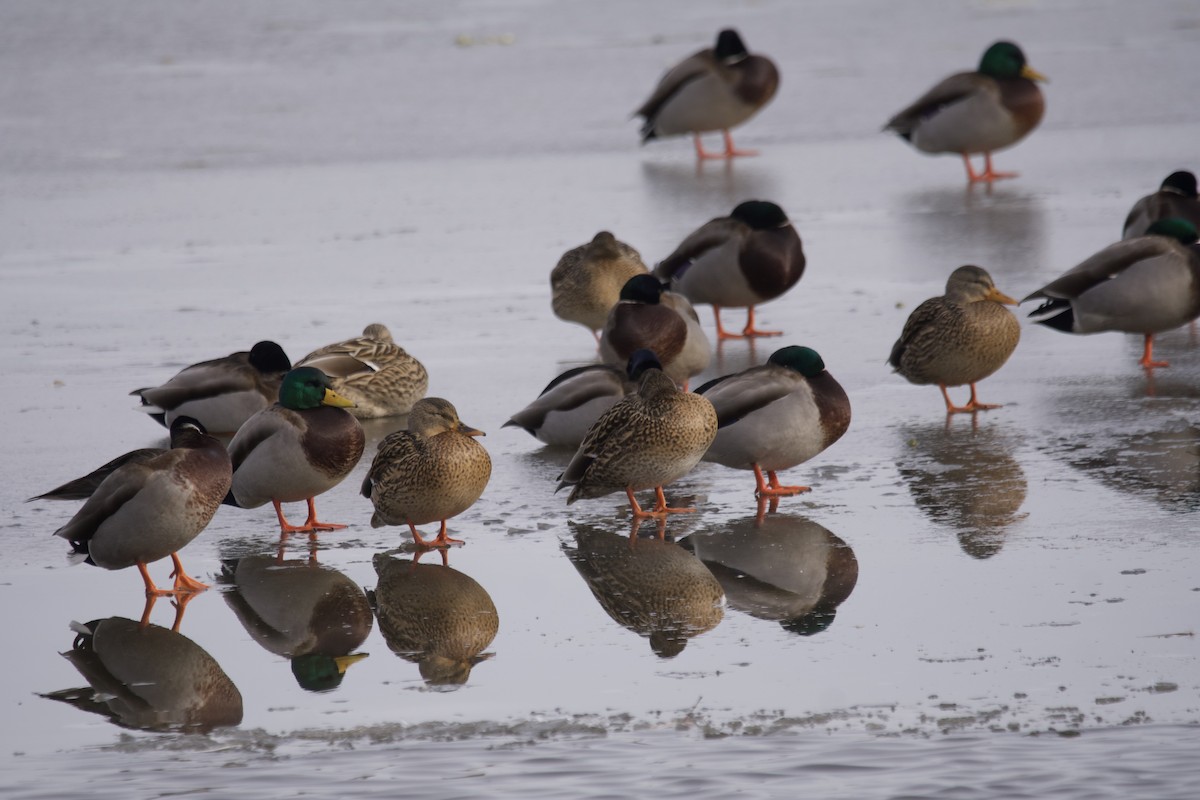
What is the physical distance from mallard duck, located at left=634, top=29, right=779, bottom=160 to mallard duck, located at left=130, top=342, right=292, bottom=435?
27.1ft

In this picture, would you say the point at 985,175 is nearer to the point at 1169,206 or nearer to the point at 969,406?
the point at 1169,206

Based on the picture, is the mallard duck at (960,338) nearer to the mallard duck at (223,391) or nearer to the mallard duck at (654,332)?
the mallard duck at (654,332)

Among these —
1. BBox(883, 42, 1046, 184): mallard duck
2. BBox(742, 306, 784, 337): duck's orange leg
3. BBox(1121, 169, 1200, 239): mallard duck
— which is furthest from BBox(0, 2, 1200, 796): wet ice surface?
BBox(1121, 169, 1200, 239): mallard duck

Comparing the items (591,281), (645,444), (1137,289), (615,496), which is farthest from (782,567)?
(591,281)

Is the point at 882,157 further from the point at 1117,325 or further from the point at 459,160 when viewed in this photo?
the point at 1117,325

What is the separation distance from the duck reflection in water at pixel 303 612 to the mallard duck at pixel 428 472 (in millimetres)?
339

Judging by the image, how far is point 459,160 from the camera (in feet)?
47.9

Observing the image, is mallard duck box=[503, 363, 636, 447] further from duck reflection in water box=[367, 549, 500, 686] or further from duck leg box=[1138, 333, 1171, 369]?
duck leg box=[1138, 333, 1171, 369]

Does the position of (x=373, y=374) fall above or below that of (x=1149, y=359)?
above

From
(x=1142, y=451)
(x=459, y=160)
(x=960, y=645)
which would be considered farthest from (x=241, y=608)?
(x=459, y=160)

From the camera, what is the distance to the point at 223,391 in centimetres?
734

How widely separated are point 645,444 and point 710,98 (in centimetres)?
970

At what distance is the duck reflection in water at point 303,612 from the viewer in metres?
4.71

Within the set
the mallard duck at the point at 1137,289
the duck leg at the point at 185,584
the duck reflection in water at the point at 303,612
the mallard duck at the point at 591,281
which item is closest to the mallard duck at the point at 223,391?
the duck reflection in water at the point at 303,612
